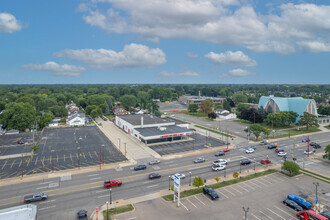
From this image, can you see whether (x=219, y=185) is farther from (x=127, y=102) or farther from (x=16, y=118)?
(x=127, y=102)

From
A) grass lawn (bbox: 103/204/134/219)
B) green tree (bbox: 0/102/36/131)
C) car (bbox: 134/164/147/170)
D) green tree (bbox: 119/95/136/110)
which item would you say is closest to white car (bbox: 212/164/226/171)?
car (bbox: 134/164/147/170)

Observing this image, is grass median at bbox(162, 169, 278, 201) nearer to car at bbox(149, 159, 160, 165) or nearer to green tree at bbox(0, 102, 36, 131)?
car at bbox(149, 159, 160, 165)

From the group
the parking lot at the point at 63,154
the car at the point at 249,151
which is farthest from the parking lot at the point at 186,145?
the parking lot at the point at 63,154

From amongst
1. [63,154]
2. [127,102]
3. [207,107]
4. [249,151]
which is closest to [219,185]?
[249,151]

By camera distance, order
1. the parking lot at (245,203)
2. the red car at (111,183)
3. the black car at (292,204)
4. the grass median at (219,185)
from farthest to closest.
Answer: the red car at (111,183) < the grass median at (219,185) < the black car at (292,204) < the parking lot at (245,203)

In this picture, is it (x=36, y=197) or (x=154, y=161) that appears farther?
(x=154, y=161)

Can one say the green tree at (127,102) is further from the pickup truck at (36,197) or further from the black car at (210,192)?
the black car at (210,192)

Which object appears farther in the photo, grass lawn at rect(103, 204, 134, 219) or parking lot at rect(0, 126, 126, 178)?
parking lot at rect(0, 126, 126, 178)
